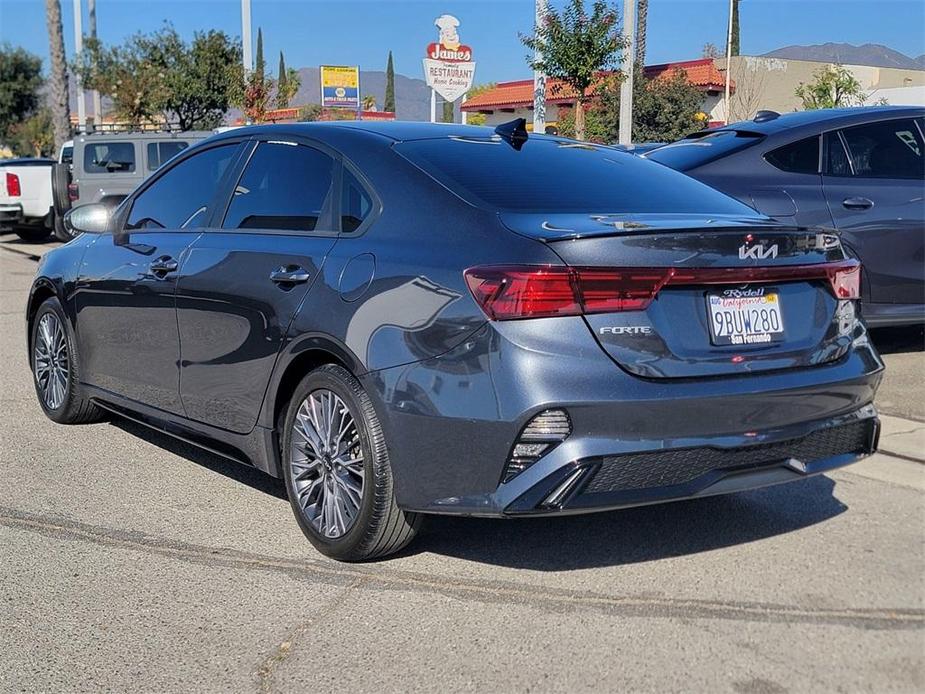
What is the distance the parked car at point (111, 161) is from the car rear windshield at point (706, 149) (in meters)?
12.4

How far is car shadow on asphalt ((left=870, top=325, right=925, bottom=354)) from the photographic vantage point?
8.47 meters

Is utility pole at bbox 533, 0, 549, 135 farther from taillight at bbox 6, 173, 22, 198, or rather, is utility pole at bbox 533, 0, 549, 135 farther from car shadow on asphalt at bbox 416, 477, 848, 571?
car shadow on asphalt at bbox 416, 477, 848, 571

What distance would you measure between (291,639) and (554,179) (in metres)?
2.02

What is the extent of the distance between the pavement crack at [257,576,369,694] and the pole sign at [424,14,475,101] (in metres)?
18.1

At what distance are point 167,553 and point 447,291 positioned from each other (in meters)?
1.63

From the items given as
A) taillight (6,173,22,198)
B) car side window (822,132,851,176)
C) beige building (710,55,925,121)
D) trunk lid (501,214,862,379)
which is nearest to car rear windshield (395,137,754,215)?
trunk lid (501,214,862,379)

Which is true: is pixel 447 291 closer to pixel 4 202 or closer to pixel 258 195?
pixel 258 195

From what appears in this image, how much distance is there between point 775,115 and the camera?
329 inches

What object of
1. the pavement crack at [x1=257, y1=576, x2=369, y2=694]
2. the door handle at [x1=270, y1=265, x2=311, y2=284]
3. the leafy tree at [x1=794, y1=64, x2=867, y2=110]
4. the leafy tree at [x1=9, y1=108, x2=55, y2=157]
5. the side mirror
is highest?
the leafy tree at [x1=794, y1=64, x2=867, y2=110]

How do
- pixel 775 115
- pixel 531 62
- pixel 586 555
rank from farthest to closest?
pixel 531 62 → pixel 775 115 → pixel 586 555

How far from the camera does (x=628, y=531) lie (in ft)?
15.0

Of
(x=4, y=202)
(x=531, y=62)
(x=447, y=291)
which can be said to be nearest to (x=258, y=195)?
(x=447, y=291)

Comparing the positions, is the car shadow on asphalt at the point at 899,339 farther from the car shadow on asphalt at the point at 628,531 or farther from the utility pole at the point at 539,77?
the utility pole at the point at 539,77

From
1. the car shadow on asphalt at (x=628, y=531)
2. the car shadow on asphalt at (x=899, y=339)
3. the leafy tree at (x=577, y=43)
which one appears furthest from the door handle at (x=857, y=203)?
the leafy tree at (x=577, y=43)
